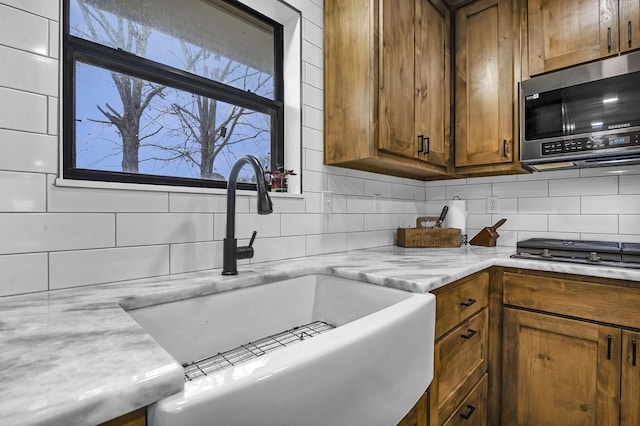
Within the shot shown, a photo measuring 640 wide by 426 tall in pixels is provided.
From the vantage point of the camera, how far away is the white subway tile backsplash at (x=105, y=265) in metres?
0.91

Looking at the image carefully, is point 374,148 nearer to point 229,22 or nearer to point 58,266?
point 229,22

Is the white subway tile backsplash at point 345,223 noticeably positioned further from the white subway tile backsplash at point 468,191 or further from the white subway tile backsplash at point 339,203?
the white subway tile backsplash at point 468,191

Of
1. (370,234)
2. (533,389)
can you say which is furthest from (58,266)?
(533,389)

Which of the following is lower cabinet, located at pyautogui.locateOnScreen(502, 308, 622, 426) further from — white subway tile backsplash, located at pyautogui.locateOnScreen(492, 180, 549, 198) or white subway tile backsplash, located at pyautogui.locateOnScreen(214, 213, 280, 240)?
white subway tile backsplash, located at pyautogui.locateOnScreen(214, 213, 280, 240)

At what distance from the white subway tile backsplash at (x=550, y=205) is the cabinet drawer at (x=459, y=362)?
897 millimetres

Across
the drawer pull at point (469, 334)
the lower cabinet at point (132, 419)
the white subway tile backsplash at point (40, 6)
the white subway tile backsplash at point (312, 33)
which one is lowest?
the drawer pull at point (469, 334)

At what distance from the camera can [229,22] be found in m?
1.46

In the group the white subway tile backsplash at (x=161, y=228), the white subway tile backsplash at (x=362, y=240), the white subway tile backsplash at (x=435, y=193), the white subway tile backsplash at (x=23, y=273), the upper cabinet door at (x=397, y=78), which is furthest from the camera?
the white subway tile backsplash at (x=435, y=193)

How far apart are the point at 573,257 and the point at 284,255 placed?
1.27 meters

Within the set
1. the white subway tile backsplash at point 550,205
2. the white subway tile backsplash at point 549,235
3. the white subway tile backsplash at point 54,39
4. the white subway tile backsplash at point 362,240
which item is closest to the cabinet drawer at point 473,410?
the white subway tile backsplash at point 362,240

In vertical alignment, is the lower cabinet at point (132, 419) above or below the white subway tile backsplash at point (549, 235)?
below

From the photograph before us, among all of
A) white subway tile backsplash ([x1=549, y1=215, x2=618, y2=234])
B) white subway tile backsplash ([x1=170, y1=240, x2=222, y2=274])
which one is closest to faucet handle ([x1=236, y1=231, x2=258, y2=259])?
white subway tile backsplash ([x1=170, y1=240, x2=222, y2=274])

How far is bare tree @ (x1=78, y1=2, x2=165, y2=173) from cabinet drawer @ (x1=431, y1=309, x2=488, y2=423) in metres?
1.26

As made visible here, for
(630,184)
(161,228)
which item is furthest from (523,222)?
(161,228)
